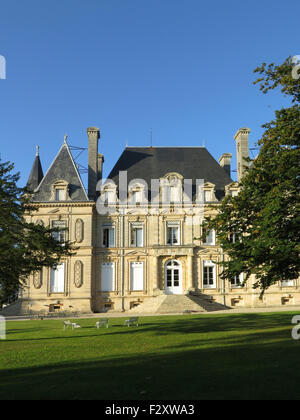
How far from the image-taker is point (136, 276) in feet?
123

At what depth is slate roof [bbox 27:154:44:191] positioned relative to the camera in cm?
3942

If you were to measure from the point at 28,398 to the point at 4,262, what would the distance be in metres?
9.22

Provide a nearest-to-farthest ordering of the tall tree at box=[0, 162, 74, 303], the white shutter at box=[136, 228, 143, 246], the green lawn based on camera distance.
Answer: the green lawn, the tall tree at box=[0, 162, 74, 303], the white shutter at box=[136, 228, 143, 246]

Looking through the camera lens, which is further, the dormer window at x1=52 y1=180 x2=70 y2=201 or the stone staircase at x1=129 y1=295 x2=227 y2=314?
the dormer window at x1=52 y1=180 x2=70 y2=201

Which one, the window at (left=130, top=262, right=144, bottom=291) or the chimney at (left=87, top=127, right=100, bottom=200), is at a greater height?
the chimney at (left=87, top=127, right=100, bottom=200)

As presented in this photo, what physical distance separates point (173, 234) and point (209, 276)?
5.02 meters

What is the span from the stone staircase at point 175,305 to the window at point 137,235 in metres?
5.41

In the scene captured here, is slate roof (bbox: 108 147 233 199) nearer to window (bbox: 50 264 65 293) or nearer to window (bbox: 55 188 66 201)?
window (bbox: 55 188 66 201)

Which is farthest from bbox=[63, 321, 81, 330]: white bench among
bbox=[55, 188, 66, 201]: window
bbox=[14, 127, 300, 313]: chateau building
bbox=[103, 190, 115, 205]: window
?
bbox=[103, 190, 115, 205]: window

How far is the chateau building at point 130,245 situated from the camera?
119 feet

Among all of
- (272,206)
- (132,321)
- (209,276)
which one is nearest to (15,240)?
(132,321)

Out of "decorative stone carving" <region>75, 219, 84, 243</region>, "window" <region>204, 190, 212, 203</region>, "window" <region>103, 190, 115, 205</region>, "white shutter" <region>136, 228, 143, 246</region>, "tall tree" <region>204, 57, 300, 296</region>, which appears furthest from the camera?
"window" <region>204, 190, 212, 203</region>

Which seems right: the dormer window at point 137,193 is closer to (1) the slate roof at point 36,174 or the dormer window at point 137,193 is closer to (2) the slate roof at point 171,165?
(2) the slate roof at point 171,165

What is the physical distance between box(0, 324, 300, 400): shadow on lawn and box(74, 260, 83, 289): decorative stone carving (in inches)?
1008
